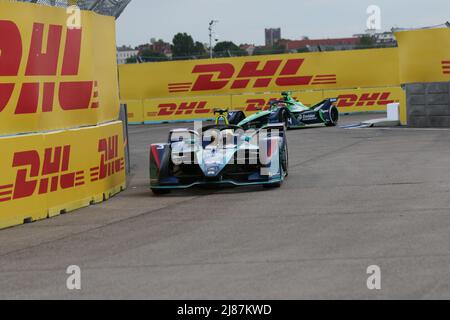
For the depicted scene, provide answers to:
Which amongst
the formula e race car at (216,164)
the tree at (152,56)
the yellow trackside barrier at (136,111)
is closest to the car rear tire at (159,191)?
the formula e race car at (216,164)

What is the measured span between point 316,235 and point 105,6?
8913 mm

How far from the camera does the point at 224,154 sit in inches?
493

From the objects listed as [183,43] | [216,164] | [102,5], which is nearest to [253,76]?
[102,5]

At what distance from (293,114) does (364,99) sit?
324 inches

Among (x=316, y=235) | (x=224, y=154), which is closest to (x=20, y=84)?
(x=224, y=154)

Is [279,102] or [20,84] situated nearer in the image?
[20,84]

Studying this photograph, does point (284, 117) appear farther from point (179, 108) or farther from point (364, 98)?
point (179, 108)

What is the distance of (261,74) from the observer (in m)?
34.1

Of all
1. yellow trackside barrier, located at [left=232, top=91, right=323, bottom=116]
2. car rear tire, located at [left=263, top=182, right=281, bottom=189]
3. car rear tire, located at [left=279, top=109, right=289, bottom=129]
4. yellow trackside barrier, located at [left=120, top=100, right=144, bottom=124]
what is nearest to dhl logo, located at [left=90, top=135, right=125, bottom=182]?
car rear tire, located at [left=263, top=182, right=281, bottom=189]

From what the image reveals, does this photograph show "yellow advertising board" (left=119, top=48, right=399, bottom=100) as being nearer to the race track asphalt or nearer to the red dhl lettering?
the red dhl lettering

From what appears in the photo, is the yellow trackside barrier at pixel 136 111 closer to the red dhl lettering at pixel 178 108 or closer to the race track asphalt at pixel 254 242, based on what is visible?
the red dhl lettering at pixel 178 108
